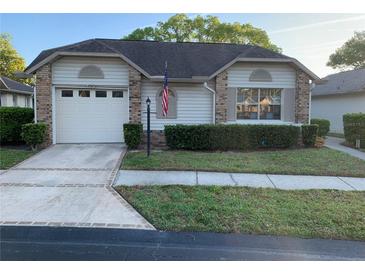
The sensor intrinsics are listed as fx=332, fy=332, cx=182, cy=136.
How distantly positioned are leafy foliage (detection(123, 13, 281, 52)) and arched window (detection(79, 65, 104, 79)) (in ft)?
75.9

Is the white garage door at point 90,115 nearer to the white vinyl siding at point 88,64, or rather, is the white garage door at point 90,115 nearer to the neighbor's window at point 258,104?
the white vinyl siding at point 88,64

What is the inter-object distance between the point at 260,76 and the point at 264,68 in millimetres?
376

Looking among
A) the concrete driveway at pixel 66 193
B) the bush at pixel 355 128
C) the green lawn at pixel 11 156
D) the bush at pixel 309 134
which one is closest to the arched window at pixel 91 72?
the concrete driveway at pixel 66 193

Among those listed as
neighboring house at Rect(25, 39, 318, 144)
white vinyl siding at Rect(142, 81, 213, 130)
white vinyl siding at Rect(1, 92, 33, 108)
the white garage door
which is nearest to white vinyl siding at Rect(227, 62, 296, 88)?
neighboring house at Rect(25, 39, 318, 144)

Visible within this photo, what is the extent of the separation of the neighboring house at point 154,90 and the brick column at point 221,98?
4 centimetres

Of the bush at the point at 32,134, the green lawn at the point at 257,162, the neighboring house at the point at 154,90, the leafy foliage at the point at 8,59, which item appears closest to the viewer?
the green lawn at the point at 257,162

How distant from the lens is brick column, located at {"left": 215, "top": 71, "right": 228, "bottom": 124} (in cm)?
1373

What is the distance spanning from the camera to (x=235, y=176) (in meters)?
8.58

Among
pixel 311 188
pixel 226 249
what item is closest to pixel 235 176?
pixel 311 188

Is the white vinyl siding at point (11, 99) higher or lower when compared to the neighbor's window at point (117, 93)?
higher

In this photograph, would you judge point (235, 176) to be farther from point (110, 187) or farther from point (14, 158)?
point (14, 158)

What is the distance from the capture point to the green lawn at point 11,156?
31.2 ft

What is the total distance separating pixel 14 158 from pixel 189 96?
7023mm

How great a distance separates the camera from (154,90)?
13625mm
